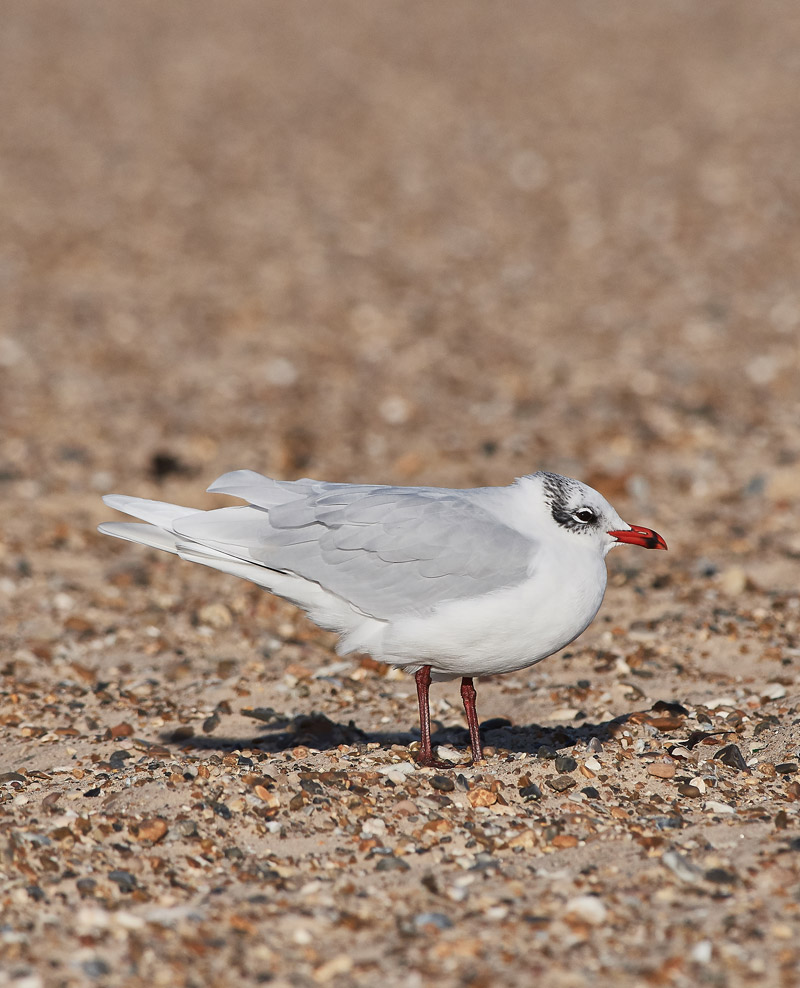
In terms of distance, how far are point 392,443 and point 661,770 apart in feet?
19.0

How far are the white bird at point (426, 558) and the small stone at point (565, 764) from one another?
0.41 meters

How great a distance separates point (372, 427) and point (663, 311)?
3.81 metres

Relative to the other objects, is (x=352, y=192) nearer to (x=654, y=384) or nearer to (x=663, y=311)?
(x=663, y=311)

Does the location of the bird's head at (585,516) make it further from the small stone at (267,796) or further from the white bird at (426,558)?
the small stone at (267,796)

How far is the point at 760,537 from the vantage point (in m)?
8.67

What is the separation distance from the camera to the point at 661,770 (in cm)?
490

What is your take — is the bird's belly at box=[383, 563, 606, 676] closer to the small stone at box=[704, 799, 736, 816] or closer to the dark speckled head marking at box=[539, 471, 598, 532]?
the dark speckled head marking at box=[539, 471, 598, 532]

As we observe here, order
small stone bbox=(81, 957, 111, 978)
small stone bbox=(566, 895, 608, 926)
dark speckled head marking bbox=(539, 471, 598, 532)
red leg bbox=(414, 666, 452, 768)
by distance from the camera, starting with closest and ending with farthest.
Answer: small stone bbox=(81, 957, 111, 978) → small stone bbox=(566, 895, 608, 926) → dark speckled head marking bbox=(539, 471, 598, 532) → red leg bbox=(414, 666, 452, 768)

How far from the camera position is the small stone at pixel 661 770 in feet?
16.0

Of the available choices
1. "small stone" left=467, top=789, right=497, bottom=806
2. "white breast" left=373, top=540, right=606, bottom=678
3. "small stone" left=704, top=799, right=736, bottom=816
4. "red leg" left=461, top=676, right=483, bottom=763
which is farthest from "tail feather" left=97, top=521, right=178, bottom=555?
"small stone" left=704, top=799, right=736, bottom=816

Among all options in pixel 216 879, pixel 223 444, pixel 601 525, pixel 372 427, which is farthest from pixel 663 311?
pixel 216 879

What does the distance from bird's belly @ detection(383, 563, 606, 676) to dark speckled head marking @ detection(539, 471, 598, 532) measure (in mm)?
229

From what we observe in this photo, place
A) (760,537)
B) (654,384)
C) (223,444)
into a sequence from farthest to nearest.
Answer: (654,384), (223,444), (760,537)

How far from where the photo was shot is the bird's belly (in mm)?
4738
